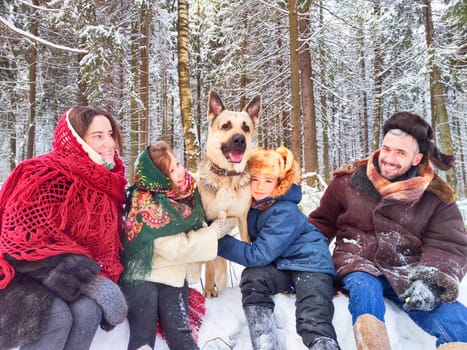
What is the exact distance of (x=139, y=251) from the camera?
2.19 meters

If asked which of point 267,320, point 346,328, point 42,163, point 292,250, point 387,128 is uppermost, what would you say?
point 387,128

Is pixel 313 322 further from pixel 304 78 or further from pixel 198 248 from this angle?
pixel 304 78

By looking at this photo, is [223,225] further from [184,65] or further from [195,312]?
[184,65]

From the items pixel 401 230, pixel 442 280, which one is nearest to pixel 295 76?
pixel 401 230

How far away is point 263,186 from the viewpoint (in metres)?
2.73

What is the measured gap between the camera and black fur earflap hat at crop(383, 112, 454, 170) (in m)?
2.57

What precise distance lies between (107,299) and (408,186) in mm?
2267

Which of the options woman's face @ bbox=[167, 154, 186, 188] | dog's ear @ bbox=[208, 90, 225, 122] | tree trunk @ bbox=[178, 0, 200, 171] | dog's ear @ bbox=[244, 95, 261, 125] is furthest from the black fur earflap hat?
tree trunk @ bbox=[178, 0, 200, 171]

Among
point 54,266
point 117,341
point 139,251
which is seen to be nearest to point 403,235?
point 139,251

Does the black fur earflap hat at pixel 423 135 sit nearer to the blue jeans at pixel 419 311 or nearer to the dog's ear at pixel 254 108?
the blue jeans at pixel 419 311

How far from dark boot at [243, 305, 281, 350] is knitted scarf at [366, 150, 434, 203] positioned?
4.27 ft

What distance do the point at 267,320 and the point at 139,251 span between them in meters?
1.00

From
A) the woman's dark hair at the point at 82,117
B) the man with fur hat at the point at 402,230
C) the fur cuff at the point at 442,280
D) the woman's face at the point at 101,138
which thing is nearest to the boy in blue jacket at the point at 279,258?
the man with fur hat at the point at 402,230

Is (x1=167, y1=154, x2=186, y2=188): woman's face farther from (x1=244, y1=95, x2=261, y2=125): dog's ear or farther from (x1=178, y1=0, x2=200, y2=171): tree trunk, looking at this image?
A: (x1=178, y1=0, x2=200, y2=171): tree trunk
